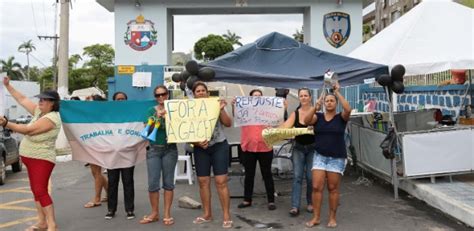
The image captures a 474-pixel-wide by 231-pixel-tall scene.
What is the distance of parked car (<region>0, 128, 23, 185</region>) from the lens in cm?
1071

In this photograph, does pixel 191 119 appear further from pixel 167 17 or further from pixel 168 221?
pixel 167 17

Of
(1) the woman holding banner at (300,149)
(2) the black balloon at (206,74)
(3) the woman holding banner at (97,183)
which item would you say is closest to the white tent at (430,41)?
(1) the woman holding banner at (300,149)

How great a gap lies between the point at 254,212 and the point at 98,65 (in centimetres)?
5024

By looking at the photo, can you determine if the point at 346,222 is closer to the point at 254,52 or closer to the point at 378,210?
the point at 378,210

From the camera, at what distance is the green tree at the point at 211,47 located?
61569 mm

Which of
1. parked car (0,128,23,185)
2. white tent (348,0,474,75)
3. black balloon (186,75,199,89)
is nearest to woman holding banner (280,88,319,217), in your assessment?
black balloon (186,75,199,89)

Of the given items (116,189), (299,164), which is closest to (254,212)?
(299,164)

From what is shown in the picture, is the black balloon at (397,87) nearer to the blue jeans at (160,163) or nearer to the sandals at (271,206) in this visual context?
the sandals at (271,206)

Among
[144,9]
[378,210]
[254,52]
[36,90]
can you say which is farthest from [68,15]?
[36,90]

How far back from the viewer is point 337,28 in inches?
682

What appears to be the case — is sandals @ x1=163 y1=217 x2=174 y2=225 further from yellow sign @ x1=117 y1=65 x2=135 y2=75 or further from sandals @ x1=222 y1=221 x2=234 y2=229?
yellow sign @ x1=117 y1=65 x2=135 y2=75

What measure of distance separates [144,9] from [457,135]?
39.7 ft

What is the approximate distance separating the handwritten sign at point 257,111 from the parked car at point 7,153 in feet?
20.2

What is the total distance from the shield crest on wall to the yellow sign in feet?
22.6
